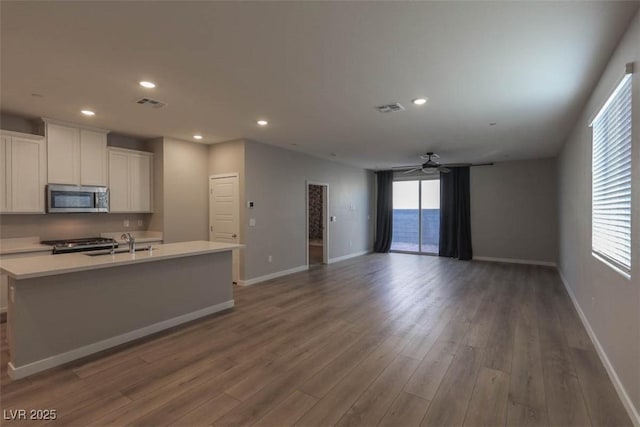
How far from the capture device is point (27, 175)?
410 centimetres

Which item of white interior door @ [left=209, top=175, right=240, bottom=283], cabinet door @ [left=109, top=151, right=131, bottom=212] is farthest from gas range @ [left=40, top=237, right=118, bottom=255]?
white interior door @ [left=209, top=175, right=240, bottom=283]

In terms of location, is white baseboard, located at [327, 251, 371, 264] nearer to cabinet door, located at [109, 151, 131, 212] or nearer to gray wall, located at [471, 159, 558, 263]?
gray wall, located at [471, 159, 558, 263]

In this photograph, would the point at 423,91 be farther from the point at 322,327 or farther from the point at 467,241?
the point at 467,241

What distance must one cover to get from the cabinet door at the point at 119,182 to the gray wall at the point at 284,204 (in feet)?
6.54

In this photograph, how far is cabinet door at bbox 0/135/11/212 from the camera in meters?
3.88

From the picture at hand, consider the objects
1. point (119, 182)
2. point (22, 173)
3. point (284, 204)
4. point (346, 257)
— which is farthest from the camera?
point (346, 257)

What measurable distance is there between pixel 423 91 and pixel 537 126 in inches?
100

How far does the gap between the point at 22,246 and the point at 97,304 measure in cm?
224

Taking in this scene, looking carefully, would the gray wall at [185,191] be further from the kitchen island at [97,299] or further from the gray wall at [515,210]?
the gray wall at [515,210]

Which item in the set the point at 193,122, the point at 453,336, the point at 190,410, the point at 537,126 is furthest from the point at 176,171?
the point at 537,126

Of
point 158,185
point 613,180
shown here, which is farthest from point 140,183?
point 613,180

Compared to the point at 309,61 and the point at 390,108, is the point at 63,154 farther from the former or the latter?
the point at 390,108

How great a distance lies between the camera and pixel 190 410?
82.8 inches

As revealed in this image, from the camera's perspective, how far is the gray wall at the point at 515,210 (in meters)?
7.40
